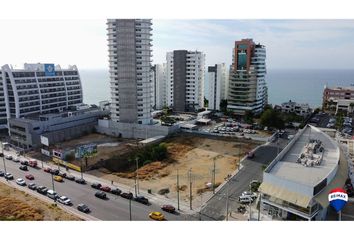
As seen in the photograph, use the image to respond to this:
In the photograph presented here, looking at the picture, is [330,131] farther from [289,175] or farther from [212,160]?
[289,175]

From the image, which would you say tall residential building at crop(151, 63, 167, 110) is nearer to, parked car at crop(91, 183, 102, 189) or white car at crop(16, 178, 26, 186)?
white car at crop(16, 178, 26, 186)

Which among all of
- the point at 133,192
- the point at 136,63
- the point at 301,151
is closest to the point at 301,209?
the point at 301,151

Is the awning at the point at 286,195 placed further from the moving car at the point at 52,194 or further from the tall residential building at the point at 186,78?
the tall residential building at the point at 186,78

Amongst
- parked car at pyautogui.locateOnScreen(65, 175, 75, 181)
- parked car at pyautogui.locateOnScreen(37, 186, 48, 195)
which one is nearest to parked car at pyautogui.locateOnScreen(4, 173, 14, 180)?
parked car at pyautogui.locateOnScreen(37, 186, 48, 195)

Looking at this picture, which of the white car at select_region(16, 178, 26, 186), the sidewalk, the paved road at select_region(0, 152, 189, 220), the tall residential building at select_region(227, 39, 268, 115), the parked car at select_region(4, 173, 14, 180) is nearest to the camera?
the paved road at select_region(0, 152, 189, 220)

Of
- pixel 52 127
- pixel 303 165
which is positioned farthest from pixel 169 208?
pixel 52 127

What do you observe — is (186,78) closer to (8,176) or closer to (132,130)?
(132,130)
